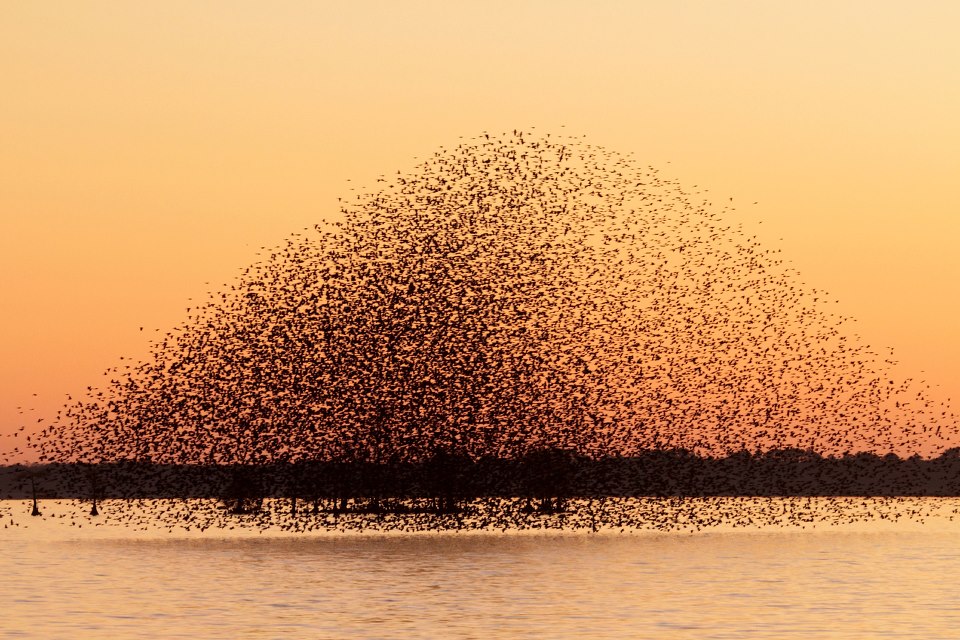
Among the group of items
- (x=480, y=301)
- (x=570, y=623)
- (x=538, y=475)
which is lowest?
(x=570, y=623)

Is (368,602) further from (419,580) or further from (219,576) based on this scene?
(219,576)

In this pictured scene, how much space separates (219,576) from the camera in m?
68.4

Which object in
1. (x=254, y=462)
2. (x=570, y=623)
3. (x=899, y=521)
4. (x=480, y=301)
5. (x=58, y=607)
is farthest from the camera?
(x=899, y=521)

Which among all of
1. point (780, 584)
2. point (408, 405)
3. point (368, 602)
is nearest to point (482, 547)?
point (408, 405)

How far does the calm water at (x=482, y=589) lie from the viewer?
4509 centimetres

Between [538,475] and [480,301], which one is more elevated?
[480,301]

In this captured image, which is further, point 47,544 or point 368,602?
point 47,544

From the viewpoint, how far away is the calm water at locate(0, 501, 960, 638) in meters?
45.1

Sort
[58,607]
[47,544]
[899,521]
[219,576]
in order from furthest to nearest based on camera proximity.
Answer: [899,521]
[47,544]
[219,576]
[58,607]

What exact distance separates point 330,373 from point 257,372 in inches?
170

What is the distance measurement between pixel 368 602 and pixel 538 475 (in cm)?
5982

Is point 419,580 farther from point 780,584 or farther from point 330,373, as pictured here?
point 330,373

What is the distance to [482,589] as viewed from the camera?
59156 millimetres

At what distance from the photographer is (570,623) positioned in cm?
4597
